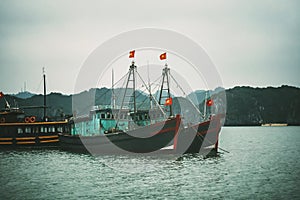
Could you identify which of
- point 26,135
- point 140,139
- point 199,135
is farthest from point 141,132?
A: point 26,135

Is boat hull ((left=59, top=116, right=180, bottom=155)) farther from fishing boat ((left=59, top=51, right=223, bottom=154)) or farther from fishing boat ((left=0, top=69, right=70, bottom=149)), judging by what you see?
fishing boat ((left=0, top=69, right=70, bottom=149))

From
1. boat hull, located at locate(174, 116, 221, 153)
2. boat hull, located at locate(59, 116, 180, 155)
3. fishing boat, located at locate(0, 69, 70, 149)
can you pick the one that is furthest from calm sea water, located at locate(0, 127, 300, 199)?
fishing boat, located at locate(0, 69, 70, 149)

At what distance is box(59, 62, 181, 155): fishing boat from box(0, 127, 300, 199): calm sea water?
2.29m

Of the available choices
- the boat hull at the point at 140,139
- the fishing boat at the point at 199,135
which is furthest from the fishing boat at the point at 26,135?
the fishing boat at the point at 199,135

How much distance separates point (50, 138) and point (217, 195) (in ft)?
131

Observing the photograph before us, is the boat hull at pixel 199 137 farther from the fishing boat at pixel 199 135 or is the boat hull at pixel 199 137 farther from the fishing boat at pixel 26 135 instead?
the fishing boat at pixel 26 135

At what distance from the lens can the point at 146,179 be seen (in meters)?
27.2

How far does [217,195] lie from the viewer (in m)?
22.3

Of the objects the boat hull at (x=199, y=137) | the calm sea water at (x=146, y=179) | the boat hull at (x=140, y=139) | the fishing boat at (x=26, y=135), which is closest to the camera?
the calm sea water at (x=146, y=179)

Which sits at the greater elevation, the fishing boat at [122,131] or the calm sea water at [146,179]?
the fishing boat at [122,131]

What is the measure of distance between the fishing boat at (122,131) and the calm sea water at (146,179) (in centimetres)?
229

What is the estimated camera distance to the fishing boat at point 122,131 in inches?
1547

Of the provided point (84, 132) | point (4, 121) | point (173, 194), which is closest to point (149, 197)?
point (173, 194)

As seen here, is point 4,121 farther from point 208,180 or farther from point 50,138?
point 208,180
